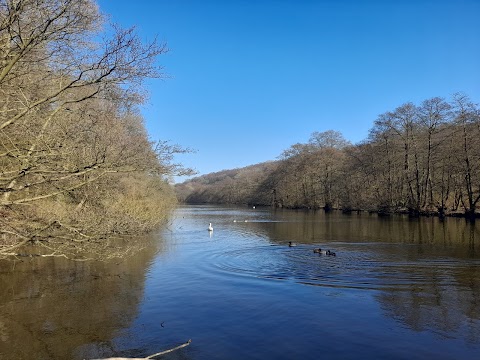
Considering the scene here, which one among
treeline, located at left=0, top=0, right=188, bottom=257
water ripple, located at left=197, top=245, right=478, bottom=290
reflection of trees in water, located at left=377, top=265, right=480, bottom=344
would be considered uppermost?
treeline, located at left=0, top=0, right=188, bottom=257

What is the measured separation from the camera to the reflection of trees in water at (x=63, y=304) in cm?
763

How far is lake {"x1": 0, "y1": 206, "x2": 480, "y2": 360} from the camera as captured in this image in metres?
7.52

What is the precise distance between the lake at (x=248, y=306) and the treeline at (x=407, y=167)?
85.5 ft

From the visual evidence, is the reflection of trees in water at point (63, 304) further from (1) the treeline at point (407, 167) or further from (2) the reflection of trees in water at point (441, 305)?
(1) the treeline at point (407, 167)

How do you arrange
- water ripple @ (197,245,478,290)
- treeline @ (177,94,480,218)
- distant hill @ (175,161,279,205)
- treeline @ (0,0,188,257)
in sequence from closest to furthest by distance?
1. treeline @ (0,0,188,257)
2. water ripple @ (197,245,478,290)
3. treeline @ (177,94,480,218)
4. distant hill @ (175,161,279,205)

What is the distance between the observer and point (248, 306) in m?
10.2

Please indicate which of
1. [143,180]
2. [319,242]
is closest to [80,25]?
[319,242]

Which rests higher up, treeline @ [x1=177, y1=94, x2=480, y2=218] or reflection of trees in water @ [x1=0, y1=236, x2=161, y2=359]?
treeline @ [x1=177, y1=94, x2=480, y2=218]

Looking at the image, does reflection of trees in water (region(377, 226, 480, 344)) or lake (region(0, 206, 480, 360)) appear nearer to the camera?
lake (region(0, 206, 480, 360))

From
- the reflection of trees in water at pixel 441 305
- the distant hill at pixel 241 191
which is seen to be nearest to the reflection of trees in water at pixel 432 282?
the reflection of trees in water at pixel 441 305

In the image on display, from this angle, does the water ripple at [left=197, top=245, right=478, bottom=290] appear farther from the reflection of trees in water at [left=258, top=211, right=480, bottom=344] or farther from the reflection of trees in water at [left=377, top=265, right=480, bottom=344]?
the reflection of trees in water at [left=377, top=265, right=480, bottom=344]

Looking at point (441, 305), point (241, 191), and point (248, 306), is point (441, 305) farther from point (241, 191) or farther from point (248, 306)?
point (241, 191)

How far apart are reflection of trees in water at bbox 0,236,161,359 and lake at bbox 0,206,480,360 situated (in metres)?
0.03

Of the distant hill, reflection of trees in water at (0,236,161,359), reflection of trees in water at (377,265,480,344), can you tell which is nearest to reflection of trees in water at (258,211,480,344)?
reflection of trees in water at (377,265,480,344)
